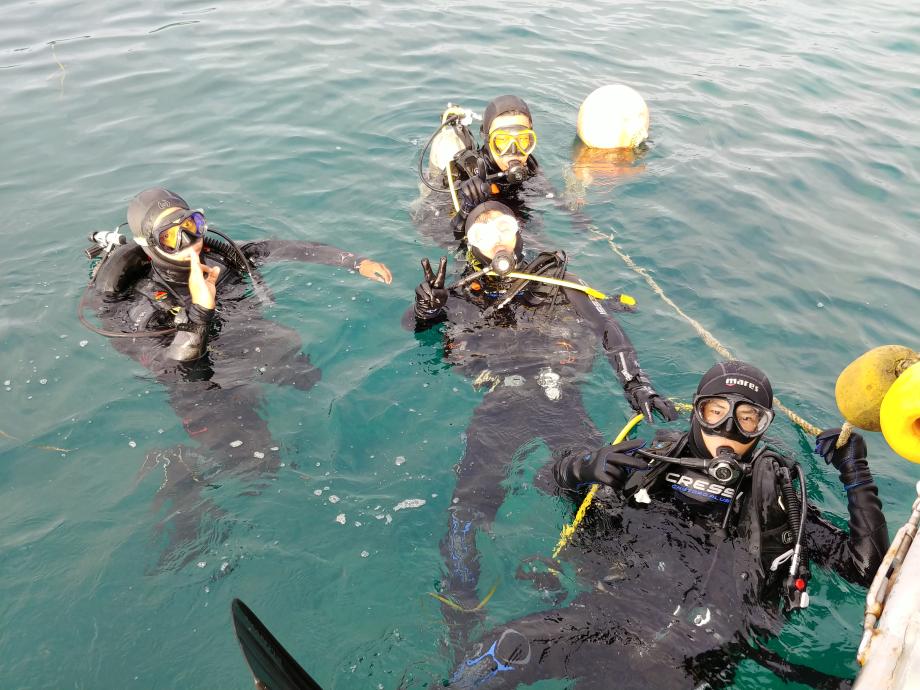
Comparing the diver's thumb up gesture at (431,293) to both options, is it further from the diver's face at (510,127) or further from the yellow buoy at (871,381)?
the yellow buoy at (871,381)

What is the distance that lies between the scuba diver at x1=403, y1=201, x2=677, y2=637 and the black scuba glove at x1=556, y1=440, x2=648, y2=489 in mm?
819

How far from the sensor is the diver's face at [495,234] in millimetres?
5254

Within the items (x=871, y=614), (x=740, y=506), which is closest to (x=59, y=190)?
(x=740, y=506)

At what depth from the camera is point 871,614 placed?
2.17 m

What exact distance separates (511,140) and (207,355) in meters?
3.70

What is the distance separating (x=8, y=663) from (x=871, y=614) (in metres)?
4.03

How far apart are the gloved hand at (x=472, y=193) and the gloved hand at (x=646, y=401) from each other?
8.87 feet

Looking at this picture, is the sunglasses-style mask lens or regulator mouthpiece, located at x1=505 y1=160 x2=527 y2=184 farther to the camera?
regulator mouthpiece, located at x1=505 y1=160 x2=527 y2=184

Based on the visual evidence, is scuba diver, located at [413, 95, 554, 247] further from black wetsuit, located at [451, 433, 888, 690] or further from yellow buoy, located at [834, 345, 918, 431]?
yellow buoy, located at [834, 345, 918, 431]

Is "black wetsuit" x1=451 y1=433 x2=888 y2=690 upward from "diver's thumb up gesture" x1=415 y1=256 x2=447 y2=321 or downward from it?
downward

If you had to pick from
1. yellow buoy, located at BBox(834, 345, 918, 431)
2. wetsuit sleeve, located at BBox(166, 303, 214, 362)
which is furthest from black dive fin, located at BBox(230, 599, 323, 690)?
wetsuit sleeve, located at BBox(166, 303, 214, 362)

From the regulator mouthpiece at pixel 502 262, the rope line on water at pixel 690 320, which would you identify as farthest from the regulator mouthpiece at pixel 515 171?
the regulator mouthpiece at pixel 502 262

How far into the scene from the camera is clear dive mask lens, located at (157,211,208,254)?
185 inches

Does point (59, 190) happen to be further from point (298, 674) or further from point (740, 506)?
point (740, 506)
